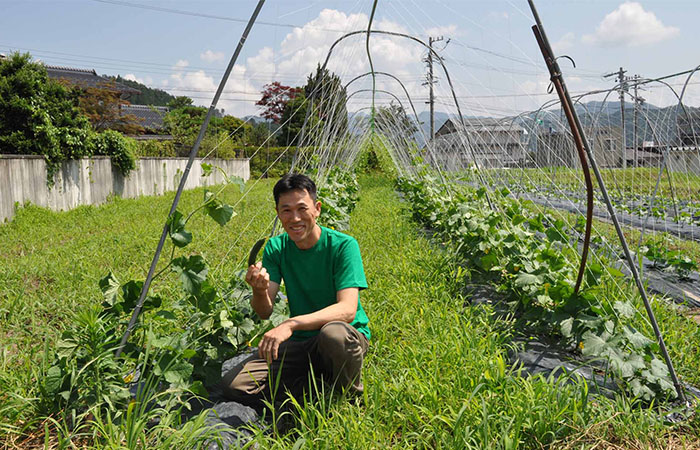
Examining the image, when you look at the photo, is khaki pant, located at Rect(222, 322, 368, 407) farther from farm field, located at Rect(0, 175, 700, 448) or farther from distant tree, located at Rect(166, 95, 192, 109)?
distant tree, located at Rect(166, 95, 192, 109)

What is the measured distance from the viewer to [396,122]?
40.6 ft

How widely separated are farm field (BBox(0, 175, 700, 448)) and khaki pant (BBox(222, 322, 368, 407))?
13 centimetres

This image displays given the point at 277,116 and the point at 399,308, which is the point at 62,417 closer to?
the point at 399,308

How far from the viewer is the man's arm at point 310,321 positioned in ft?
6.03

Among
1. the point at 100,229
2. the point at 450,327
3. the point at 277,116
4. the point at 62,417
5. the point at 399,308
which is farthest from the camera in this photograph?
the point at 277,116

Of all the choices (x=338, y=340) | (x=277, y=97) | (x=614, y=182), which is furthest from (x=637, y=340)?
(x=277, y=97)

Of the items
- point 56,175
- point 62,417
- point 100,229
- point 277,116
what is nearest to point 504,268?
point 62,417

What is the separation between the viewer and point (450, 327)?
2.79m

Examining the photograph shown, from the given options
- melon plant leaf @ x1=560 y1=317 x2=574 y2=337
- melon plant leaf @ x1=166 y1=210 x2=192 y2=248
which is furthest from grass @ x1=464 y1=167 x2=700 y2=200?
melon plant leaf @ x1=166 y1=210 x2=192 y2=248

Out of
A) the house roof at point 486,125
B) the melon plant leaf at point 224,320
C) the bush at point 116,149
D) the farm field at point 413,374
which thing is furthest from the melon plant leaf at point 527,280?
the bush at point 116,149

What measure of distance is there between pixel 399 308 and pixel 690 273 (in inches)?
130

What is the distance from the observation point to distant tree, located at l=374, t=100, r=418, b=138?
1175cm

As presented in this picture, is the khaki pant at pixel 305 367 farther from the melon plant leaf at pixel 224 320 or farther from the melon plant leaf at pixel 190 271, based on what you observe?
the melon plant leaf at pixel 190 271

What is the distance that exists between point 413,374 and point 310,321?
590 mm
